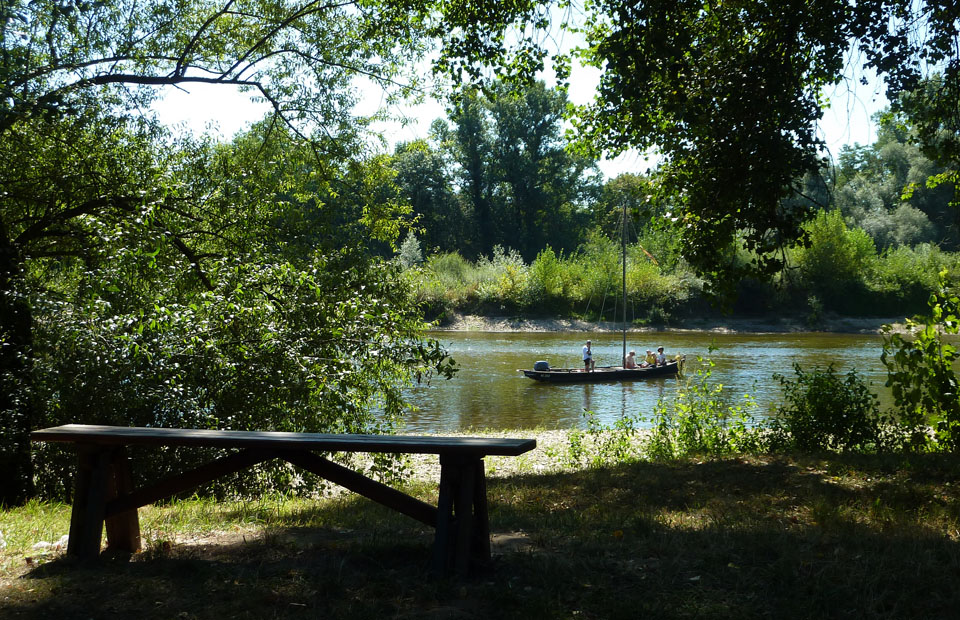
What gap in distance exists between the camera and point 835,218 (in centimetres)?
5238

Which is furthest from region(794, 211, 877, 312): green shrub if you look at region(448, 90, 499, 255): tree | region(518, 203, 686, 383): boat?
region(448, 90, 499, 255): tree

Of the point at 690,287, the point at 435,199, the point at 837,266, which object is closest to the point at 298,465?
the point at 690,287

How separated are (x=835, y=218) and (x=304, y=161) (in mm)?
49337

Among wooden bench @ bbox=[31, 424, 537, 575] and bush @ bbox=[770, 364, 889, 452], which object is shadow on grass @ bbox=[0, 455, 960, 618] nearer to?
wooden bench @ bbox=[31, 424, 537, 575]

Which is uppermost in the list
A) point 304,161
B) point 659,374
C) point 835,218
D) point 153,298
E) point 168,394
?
point 835,218

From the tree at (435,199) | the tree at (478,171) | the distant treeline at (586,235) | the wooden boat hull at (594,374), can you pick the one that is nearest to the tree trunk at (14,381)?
the wooden boat hull at (594,374)

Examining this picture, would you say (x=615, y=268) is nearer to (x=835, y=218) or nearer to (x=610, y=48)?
(x=835, y=218)

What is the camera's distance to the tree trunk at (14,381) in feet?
24.8

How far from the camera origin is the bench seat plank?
3.88 metres

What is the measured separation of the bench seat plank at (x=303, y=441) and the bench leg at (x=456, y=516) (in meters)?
0.13

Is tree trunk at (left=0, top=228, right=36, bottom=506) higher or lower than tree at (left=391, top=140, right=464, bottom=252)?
lower

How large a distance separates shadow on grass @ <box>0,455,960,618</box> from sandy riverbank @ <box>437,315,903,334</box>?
144 ft

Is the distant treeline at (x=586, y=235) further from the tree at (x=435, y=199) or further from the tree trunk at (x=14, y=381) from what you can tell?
the tree trunk at (x=14, y=381)

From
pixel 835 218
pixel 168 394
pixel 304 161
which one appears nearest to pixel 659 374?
pixel 304 161
